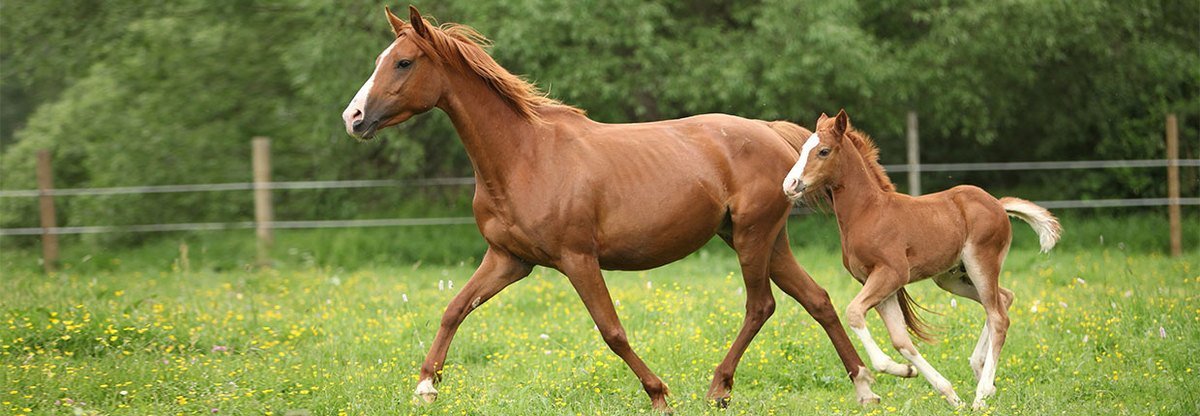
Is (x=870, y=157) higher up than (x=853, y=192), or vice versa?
(x=870, y=157)

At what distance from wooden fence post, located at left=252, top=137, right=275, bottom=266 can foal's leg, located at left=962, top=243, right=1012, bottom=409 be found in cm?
874

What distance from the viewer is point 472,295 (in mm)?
5883

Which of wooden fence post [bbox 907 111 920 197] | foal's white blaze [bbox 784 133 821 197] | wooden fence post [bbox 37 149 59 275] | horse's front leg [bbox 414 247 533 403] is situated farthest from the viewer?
wooden fence post [bbox 907 111 920 197]

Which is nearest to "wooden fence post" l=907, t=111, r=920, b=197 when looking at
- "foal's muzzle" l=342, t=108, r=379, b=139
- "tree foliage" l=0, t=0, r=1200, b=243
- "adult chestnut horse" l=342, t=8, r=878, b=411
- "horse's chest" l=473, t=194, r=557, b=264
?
"tree foliage" l=0, t=0, r=1200, b=243

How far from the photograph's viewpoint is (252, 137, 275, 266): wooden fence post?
12.8 meters

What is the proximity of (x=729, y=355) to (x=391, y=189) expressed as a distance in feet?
33.8

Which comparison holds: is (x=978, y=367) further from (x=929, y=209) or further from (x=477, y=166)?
(x=477, y=166)

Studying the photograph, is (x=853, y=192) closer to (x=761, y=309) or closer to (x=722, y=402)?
(x=761, y=309)

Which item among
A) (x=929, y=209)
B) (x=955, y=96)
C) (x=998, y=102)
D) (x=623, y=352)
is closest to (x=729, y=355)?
(x=623, y=352)

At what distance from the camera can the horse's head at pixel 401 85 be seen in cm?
557

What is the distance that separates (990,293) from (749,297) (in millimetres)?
1197

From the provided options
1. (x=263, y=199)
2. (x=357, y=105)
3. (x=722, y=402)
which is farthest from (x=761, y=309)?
(x=263, y=199)

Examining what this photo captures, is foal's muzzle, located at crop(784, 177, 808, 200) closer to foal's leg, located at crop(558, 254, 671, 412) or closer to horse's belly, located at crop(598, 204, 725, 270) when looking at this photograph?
horse's belly, located at crop(598, 204, 725, 270)

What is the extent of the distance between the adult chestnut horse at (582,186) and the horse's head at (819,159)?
0.28 meters
